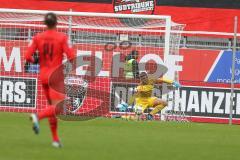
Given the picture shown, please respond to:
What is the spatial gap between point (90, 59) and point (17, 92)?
7.50 feet

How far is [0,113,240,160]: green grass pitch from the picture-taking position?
1202cm

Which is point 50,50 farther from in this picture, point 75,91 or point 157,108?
point 75,91

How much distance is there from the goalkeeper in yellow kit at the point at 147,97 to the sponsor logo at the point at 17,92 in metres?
3.06

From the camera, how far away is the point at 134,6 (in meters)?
31.2

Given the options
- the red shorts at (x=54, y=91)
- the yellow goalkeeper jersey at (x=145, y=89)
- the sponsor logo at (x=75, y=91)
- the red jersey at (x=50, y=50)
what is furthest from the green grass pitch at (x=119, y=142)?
the sponsor logo at (x=75, y=91)

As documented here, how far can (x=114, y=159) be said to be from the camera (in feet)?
38.1

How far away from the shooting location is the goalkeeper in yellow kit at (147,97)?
21.2 meters

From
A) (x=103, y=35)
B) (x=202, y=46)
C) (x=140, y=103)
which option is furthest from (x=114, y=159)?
(x=202, y=46)

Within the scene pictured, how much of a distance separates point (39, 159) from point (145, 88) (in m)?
10.4

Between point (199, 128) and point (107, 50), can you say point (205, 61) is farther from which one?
point (199, 128)

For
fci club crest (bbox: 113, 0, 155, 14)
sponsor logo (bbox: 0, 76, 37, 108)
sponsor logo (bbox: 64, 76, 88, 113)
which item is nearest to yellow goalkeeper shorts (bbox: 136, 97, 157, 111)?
sponsor logo (bbox: 64, 76, 88, 113)

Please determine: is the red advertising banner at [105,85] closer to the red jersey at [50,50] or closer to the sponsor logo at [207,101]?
the sponsor logo at [207,101]

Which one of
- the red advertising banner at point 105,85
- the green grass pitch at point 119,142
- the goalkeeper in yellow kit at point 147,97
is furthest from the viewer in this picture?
the red advertising banner at point 105,85

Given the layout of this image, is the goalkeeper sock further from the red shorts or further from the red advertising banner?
the red shorts
